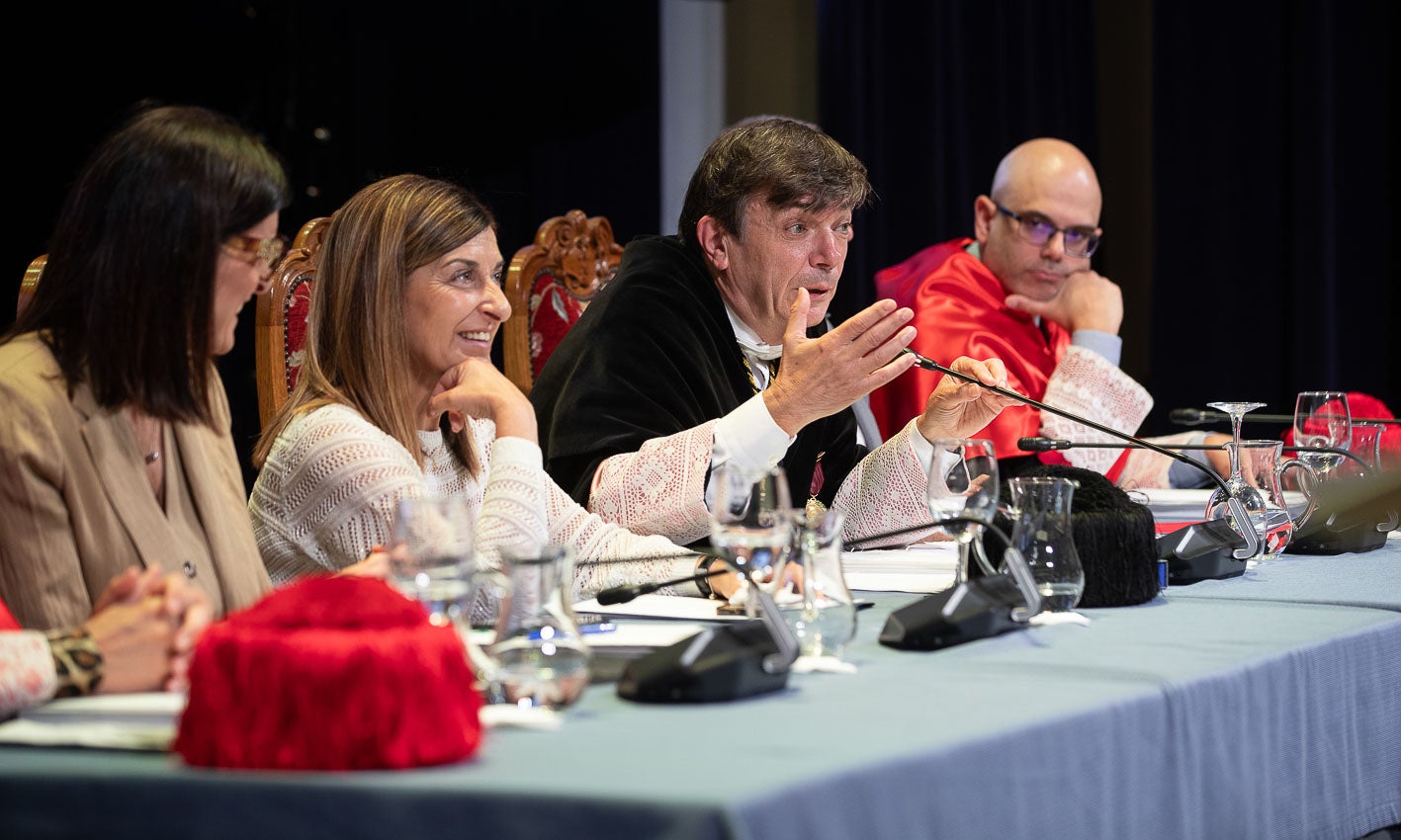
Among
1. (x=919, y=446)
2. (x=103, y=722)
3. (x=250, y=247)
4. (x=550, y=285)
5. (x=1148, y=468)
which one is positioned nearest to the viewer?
(x=103, y=722)

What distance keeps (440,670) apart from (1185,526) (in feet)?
4.05

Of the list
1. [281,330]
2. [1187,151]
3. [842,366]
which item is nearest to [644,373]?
[842,366]

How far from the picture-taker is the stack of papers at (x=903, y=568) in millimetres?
1773

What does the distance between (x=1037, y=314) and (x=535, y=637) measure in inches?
107

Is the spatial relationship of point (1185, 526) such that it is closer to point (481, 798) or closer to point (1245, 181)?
point (481, 798)

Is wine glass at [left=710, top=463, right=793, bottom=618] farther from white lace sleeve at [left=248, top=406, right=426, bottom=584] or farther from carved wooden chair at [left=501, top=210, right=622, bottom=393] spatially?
carved wooden chair at [left=501, top=210, right=622, bottom=393]

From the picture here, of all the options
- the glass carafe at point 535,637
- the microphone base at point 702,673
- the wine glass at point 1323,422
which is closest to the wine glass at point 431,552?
the glass carafe at point 535,637

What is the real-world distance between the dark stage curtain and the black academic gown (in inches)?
89.1

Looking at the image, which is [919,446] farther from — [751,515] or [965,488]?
[751,515]

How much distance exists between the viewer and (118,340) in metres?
1.36

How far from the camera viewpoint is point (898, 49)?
5.01 metres

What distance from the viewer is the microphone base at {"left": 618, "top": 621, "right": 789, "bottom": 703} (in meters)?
1.08

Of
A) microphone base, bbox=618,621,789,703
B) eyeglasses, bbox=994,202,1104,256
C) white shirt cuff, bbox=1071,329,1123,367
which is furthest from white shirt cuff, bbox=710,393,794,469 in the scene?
eyeglasses, bbox=994,202,1104,256

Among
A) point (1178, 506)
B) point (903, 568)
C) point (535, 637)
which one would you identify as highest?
point (535, 637)
